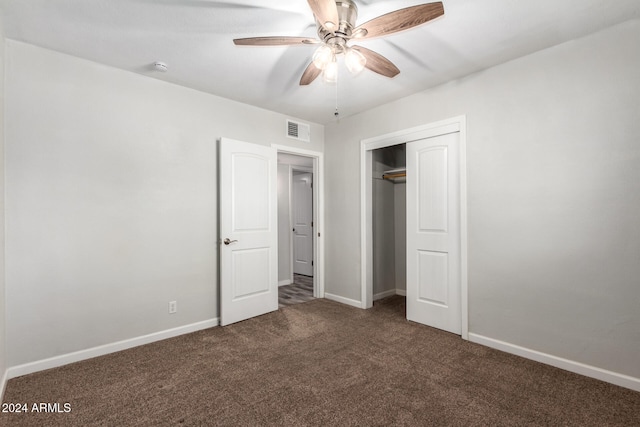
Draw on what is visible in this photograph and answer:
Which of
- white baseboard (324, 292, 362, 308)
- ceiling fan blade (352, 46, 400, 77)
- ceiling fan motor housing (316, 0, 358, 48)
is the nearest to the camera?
ceiling fan motor housing (316, 0, 358, 48)

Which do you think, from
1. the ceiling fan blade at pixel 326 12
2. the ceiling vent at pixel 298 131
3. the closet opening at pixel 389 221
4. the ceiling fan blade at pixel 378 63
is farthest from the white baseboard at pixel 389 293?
the ceiling fan blade at pixel 326 12

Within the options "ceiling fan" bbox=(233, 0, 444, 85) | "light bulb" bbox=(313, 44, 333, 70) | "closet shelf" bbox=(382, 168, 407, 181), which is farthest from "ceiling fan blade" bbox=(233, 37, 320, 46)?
"closet shelf" bbox=(382, 168, 407, 181)

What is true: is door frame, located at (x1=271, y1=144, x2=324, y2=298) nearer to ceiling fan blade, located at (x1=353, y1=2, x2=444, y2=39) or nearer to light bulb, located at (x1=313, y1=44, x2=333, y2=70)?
light bulb, located at (x1=313, y1=44, x2=333, y2=70)

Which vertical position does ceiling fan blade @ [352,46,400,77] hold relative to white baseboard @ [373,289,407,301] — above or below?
above

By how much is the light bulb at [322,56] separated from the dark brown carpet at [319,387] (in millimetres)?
2210

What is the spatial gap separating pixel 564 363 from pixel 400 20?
277 cm

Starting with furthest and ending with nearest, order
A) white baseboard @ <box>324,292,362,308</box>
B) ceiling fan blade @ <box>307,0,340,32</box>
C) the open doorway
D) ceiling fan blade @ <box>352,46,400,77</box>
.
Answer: the open doorway → white baseboard @ <box>324,292,362,308</box> → ceiling fan blade @ <box>352,46,400,77</box> → ceiling fan blade @ <box>307,0,340,32</box>

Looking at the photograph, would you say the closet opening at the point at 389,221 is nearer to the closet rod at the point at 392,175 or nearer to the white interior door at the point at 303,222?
the closet rod at the point at 392,175

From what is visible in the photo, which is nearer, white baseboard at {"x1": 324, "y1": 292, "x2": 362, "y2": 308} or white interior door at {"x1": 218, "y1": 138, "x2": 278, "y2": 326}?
white interior door at {"x1": 218, "y1": 138, "x2": 278, "y2": 326}

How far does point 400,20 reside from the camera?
1.74 meters

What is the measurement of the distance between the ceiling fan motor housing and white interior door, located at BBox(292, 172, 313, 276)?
440 centimetres

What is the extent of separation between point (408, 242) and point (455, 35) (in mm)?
2107

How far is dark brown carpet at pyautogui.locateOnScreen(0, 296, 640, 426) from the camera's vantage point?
1894 millimetres

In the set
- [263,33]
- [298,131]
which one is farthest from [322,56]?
[298,131]
